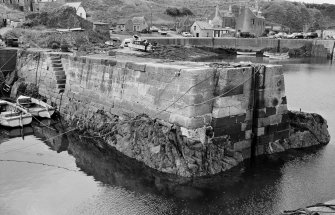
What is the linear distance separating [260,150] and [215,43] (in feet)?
202

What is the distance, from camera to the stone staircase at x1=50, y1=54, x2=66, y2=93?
26.9 m

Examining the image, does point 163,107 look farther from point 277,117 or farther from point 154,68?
point 277,117

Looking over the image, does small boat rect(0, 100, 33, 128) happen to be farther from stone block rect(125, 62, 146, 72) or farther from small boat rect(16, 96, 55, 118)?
stone block rect(125, 62, 146, 72)

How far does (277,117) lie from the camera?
19328 mm

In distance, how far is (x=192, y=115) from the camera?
54.3 feet

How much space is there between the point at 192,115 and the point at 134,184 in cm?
377

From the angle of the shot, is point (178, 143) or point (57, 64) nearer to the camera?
point (178, 143)

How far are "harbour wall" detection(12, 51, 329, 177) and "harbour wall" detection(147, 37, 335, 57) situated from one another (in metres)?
50.9

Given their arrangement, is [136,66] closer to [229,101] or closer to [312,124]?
[229,101]

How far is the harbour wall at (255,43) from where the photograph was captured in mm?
73312

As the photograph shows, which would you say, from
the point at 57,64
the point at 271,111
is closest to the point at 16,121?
the point at 57,64

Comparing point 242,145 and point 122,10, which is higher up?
point 122,10

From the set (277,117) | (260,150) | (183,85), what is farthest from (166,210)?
(277,117)

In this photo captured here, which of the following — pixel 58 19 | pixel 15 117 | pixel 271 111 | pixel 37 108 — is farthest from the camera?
pixel 58 19
